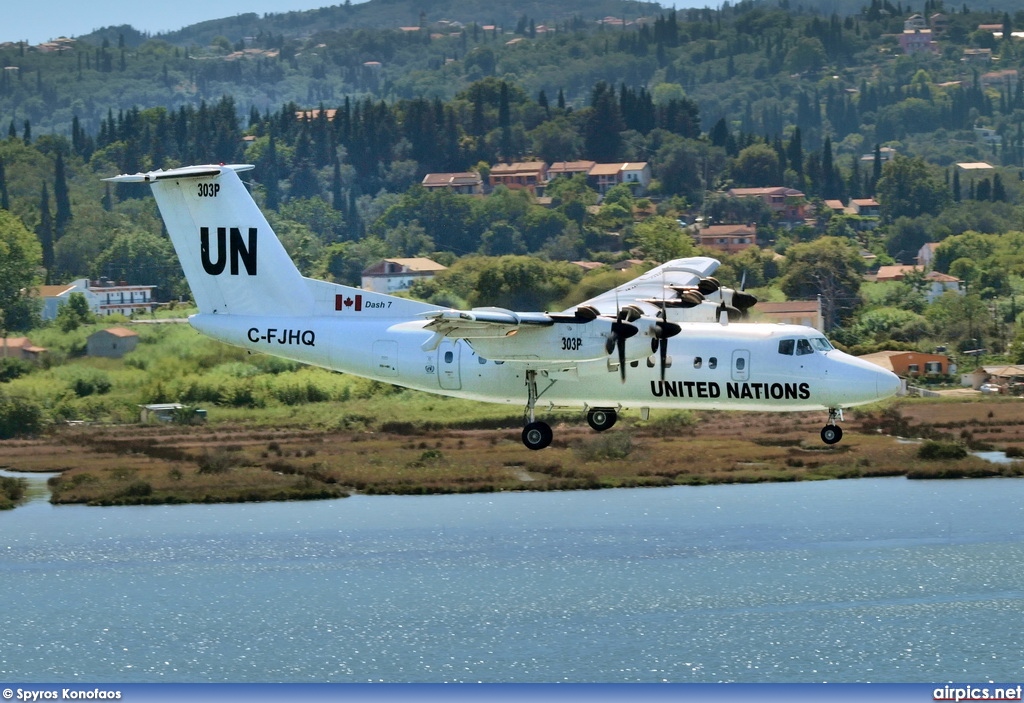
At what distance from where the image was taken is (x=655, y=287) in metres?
Answer: 52.9

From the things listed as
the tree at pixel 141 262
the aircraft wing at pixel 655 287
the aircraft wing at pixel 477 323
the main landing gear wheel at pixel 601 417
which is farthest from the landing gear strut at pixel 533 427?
the tree at pixel 141 262

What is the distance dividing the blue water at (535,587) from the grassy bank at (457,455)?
101 centimetres

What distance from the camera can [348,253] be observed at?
593 ft

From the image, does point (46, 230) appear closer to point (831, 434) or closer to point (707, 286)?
point (707, 286)

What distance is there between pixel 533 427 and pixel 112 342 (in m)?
63.1

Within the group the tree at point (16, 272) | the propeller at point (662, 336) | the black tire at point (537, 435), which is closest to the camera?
the propeller at point (662, 336)

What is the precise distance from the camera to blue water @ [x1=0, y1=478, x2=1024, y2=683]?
62.3 meters

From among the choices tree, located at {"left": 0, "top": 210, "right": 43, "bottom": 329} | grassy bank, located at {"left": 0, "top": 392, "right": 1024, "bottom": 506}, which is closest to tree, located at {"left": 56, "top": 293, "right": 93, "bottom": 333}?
tree, located at {"left": 0, "top": 210, "right": 43, "bottom": 329}

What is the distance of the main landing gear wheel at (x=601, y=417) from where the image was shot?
162ft

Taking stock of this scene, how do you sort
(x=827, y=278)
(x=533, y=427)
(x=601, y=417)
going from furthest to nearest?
1. (x=827, y=278)
2. (x=601, y=417)
3. (x=533, y=427)

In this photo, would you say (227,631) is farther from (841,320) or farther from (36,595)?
(841,320)

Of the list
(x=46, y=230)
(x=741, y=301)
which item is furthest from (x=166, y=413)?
(x=46, y=230)

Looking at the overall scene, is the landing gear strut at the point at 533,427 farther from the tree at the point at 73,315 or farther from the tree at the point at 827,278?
the tree at the point at 827,278

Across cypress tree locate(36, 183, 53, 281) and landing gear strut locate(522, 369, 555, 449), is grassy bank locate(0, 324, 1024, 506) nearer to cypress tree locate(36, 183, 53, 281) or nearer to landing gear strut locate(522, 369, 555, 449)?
landing gear strut locate(522, 369, 555, 449)
